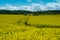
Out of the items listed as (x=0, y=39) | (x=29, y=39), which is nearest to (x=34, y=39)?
(x=29, y=39)

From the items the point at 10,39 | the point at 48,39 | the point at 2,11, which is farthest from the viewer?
the point at 2,11

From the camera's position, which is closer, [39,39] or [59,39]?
[39,39]

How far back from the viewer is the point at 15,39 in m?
13.0

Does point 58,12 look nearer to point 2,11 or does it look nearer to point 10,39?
point 2,11

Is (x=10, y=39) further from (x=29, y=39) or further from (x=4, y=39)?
(x=29, y=39)

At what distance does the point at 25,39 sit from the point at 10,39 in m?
0.97

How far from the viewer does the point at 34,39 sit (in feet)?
43.2

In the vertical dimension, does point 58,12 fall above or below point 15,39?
below

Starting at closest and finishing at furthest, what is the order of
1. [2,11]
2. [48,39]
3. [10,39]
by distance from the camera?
[10,39] → [48,39] → [2,11]

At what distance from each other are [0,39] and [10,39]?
0.67 meters

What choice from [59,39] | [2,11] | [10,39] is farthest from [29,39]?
[2,11]

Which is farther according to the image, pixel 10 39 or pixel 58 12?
pixel 58 12

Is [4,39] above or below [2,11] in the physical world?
above

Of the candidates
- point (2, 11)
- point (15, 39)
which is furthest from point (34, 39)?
point (2, 11)
